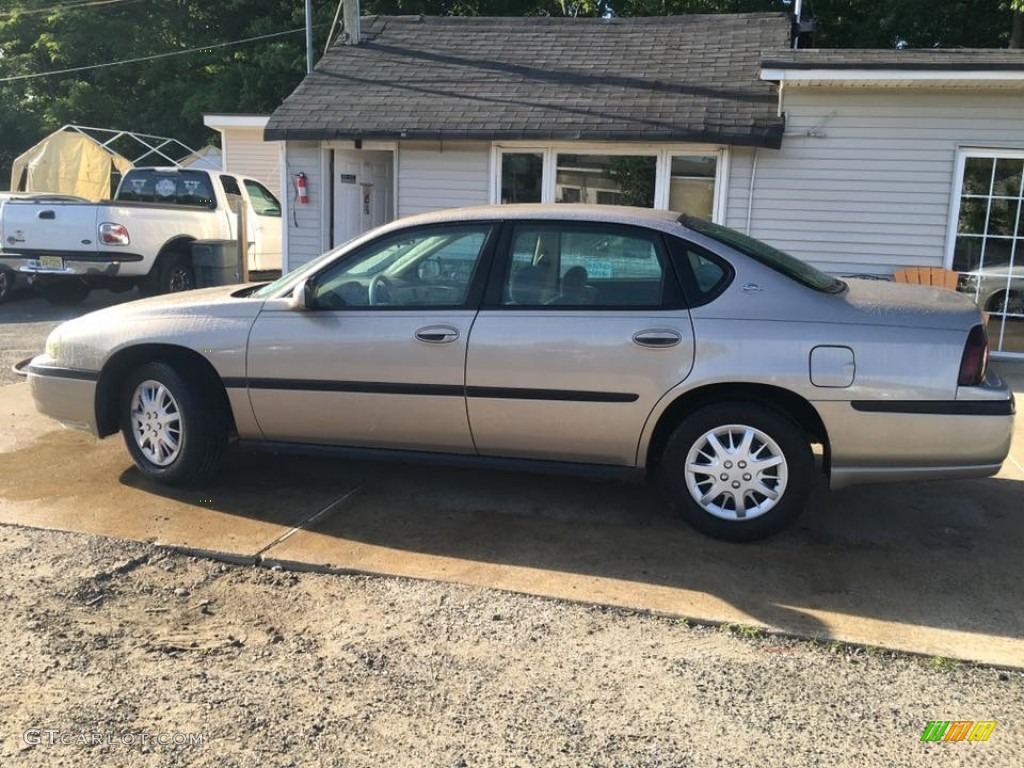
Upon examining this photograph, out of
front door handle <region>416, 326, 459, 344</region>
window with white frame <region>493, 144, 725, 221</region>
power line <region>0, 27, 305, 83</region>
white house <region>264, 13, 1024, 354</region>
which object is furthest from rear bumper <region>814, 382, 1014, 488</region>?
power line <region>0, 27, 305, 83</region>

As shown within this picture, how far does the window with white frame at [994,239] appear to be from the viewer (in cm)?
924

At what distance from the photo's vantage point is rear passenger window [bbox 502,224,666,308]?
454 cm

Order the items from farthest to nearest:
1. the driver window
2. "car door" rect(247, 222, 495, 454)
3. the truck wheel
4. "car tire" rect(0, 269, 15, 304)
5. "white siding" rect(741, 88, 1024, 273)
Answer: "car tire" rect(0, 269, 15, 304) < the truck wheel < "white siding" rect(741, 88, 1024, 273) < the driver window < "car door" rect(247, 222, 495, 454)

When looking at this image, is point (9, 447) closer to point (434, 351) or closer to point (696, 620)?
point (434, 351)

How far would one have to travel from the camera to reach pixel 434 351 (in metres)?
4.64

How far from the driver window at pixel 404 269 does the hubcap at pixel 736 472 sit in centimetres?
156

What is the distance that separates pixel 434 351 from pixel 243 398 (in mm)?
1167

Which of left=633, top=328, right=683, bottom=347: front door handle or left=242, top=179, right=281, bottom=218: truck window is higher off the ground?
left=242, top=179, right=281, bottom=218: truck window

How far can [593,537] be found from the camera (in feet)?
15.2

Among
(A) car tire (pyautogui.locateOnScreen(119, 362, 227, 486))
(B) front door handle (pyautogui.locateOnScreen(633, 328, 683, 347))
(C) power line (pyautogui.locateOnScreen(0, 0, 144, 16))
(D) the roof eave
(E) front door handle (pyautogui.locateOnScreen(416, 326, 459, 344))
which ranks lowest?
(A) car tire (pyautogui.locateOnScreen(119, 362, 227, 486))

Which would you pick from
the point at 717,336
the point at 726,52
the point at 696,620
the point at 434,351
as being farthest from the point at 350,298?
the point at 726,52

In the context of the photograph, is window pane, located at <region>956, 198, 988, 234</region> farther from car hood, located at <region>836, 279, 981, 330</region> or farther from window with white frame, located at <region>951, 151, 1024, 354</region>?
car hood, located at <region>836, 279, 981, 330</region>

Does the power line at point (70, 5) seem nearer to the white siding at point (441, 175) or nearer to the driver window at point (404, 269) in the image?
the white siding at point (441, 175)

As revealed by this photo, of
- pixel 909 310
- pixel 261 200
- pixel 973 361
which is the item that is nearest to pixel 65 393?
pixel 909 310
